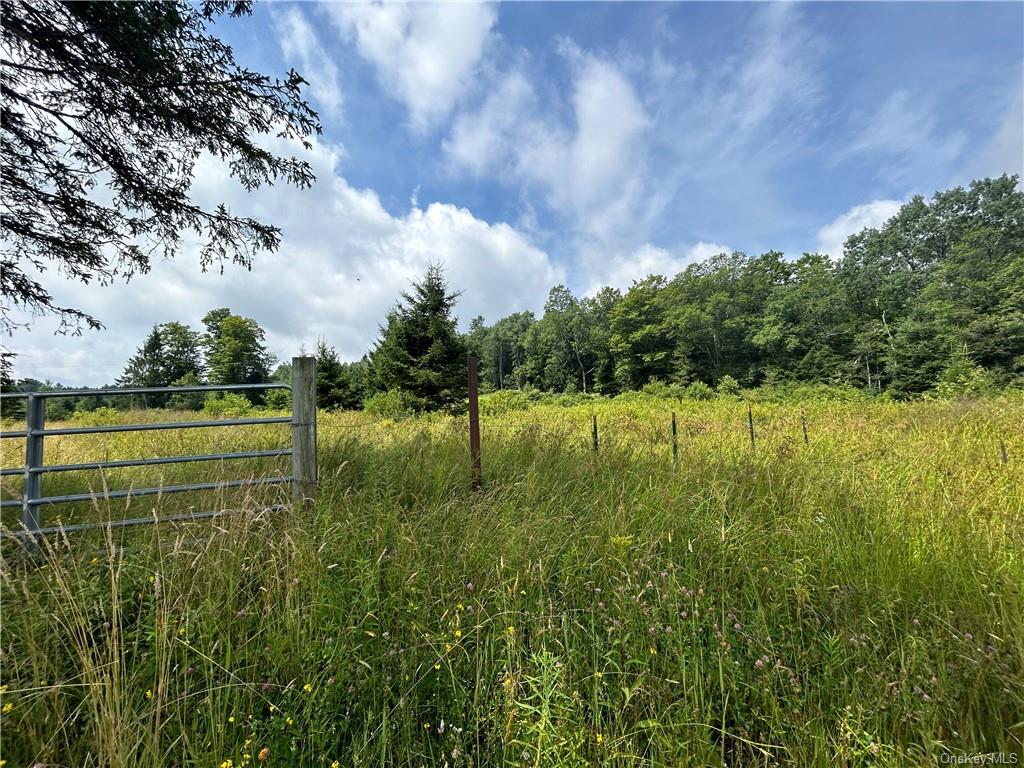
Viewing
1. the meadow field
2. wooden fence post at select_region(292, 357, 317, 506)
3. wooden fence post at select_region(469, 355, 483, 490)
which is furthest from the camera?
wooden fence post at select_region(469, 355, 483, 490)

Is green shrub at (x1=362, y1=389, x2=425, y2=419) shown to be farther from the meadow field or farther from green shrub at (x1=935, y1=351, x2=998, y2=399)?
green shrub at (x1=935, y1=351, x2=998, y2=399)

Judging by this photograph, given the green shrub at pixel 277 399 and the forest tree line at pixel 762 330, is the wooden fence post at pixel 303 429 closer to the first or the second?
A: the green shrub at pixel 277 399

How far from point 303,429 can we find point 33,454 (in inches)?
75.4

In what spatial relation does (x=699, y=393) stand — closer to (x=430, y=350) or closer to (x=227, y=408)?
(x=430, y=350)

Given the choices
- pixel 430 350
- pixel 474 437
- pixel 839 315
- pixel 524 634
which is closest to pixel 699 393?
pixel 839 315

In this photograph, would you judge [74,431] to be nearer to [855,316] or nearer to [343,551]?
[343,551]

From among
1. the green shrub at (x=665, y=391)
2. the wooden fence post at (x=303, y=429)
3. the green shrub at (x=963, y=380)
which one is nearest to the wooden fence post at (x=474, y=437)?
the wooden fence post at (x=303, y=429)

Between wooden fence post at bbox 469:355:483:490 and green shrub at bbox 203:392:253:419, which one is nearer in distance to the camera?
wooden fence post at bbox 469:355:483:490

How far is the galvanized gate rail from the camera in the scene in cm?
272

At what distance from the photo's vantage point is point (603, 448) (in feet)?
17.0

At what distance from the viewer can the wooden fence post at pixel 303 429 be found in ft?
10.6

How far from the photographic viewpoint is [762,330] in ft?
134

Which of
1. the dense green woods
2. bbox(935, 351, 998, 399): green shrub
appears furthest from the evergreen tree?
bbox(935, 351, 998, 399): green shrub

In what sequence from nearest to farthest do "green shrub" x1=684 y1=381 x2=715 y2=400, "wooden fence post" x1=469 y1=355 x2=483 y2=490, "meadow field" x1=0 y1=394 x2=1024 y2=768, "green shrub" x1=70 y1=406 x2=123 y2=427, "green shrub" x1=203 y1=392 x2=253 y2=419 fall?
"meadow field" x1=0 y1=394 x2=1024 y2=768
"wooden fence post" x1=469 y1=355 x2=483 y2=490
"green shrub" x1=70 y1=406 x2=123 y2=427
"green shrub" x1=203 y1=392 x2=253 y2=419
"green shrub" x1=684 y1=381 x2=715 y2=400
